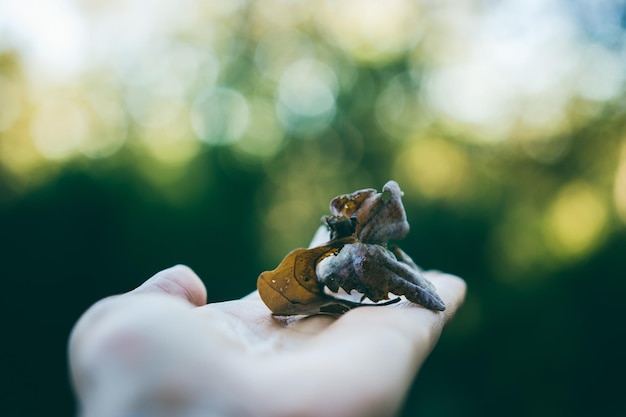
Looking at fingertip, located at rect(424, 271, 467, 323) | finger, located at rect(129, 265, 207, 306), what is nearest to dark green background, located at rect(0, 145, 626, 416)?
fingertip, located at rect(424, 271, 467, 323)

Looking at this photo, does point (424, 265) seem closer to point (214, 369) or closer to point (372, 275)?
point (372, 275)

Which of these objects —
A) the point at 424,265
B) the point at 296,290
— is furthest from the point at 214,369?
the point at 424,265

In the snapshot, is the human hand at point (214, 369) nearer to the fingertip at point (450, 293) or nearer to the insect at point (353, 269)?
the insect at point (353, 269)

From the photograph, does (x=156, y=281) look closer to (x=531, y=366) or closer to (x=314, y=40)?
(x=531, y=366)

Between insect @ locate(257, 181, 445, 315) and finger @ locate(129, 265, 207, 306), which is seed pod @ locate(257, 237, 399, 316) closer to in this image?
insect @ locate(257, 181, 445, 315)

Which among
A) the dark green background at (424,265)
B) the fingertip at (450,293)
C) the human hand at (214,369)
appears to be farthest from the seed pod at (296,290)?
the dark green background at (424,265)
